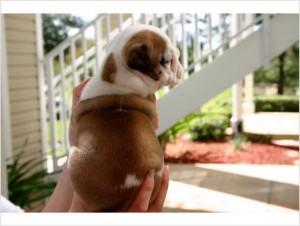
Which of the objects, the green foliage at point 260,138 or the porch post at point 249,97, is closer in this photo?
the green foliage at point 260,138

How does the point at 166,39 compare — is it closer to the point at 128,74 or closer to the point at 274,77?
the point at 128,74

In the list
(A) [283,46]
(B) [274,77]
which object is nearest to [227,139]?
(B) [274,77]

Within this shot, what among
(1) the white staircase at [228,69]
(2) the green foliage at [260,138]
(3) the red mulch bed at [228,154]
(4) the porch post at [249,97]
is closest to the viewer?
(1) the white staircase at [228,69]

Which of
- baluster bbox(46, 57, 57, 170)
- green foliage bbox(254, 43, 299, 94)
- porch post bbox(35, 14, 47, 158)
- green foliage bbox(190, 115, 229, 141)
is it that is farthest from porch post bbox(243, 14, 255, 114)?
baluster bbox(46, 57, 57, 170)

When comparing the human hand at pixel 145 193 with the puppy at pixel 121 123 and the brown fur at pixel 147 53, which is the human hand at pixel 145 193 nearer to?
the puppy at pixel 121 123

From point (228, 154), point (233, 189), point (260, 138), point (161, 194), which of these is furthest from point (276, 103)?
point (161, 194)

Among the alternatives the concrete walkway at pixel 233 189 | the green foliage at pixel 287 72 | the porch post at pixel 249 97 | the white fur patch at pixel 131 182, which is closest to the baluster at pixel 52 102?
the concrete walkway at pixel 233 189

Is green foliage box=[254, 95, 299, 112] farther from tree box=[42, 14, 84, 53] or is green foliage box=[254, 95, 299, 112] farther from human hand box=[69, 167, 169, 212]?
human hand box=[69, 167, 169, 212]
